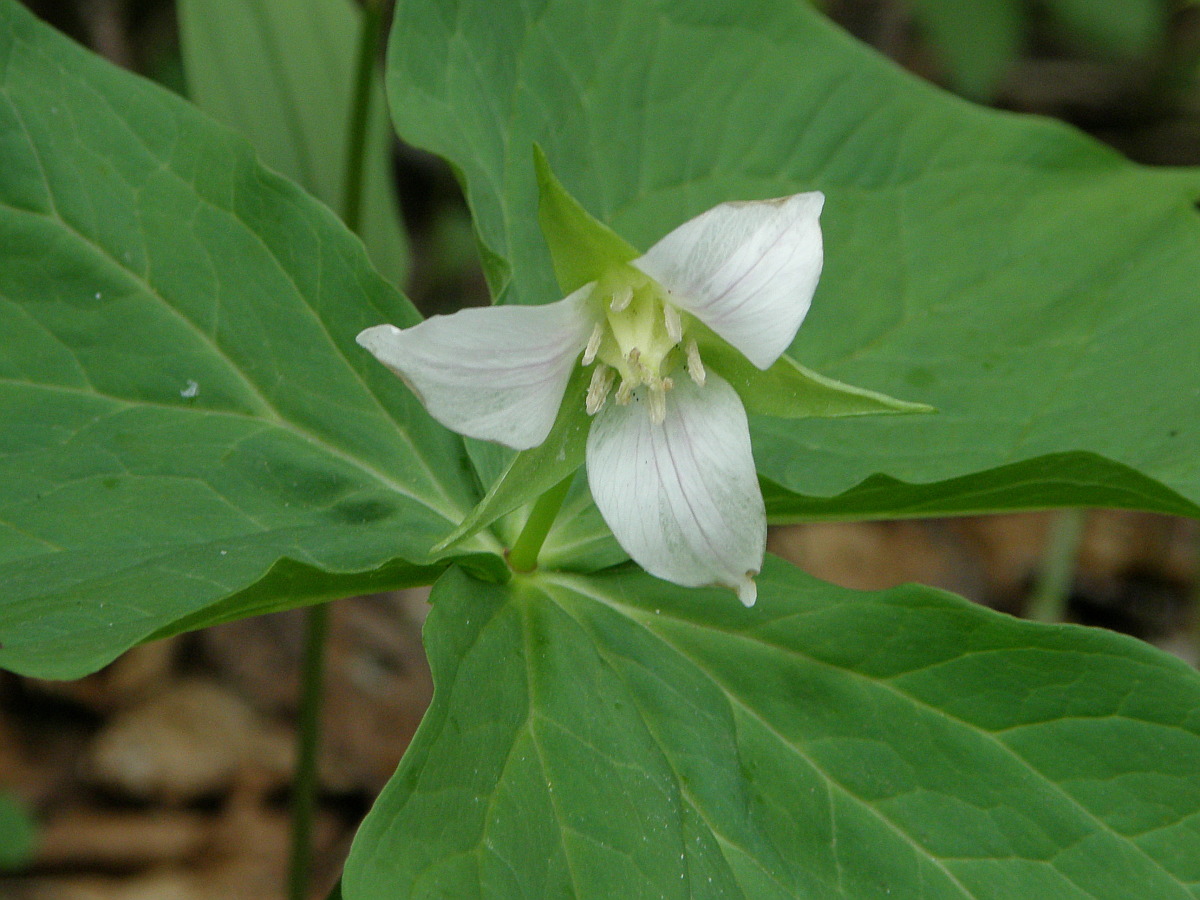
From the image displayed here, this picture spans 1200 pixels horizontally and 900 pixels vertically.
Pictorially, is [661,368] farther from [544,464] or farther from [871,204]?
[871,204]

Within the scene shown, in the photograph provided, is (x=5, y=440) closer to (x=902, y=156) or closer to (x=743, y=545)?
(x=743, y=545)

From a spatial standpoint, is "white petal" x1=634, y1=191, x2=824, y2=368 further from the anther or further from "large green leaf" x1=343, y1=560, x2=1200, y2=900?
"large green leaf" x1=343, y1=560, x2=1200, y2=900

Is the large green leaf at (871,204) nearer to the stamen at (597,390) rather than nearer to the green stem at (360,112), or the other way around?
the stamen at (597,390)

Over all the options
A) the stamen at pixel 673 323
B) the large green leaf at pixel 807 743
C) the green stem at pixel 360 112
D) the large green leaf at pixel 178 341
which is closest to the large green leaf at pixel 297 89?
the green stem at pixel 360 112

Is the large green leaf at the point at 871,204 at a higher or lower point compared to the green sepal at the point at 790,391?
lower

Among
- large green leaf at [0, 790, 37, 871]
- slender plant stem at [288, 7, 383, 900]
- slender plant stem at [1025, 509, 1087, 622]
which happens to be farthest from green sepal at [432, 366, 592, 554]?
slender plant stem at [1025, 509, 1087, 622]

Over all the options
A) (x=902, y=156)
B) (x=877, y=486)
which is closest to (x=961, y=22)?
(x=902, y=156)
